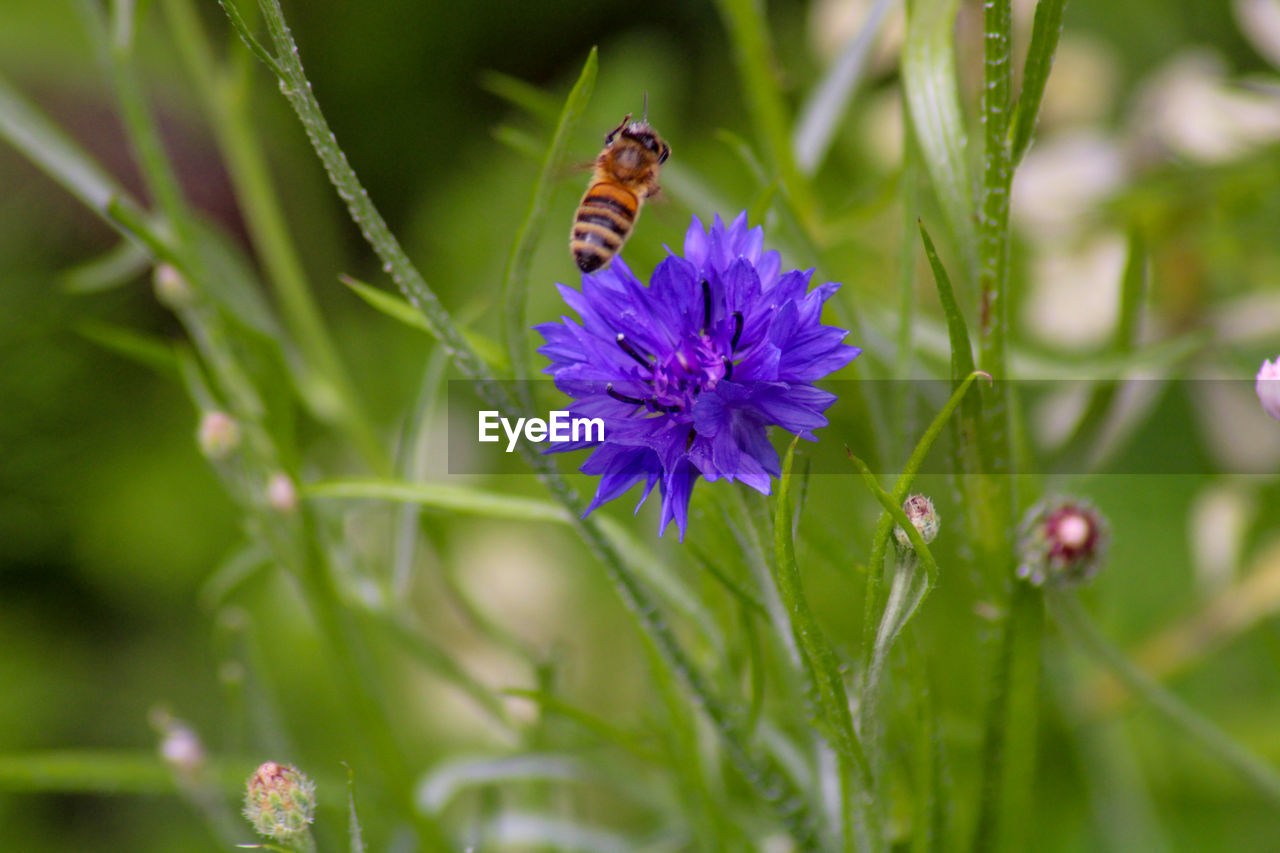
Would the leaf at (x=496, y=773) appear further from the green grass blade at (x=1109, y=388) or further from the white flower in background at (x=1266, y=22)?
the white flower in background at (x=1266, y=22)

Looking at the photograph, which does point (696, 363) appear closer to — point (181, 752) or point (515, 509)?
point (515, 509)

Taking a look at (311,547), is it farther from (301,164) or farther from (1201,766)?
(301,164)

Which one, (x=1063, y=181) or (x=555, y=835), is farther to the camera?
(x=1063, y=181)

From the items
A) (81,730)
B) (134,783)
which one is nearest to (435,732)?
(81,730)

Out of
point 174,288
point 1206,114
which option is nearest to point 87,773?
point 174,288

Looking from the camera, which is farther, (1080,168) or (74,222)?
(74,222)

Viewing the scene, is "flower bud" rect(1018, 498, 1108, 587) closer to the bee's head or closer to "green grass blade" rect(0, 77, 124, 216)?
the bee's head
